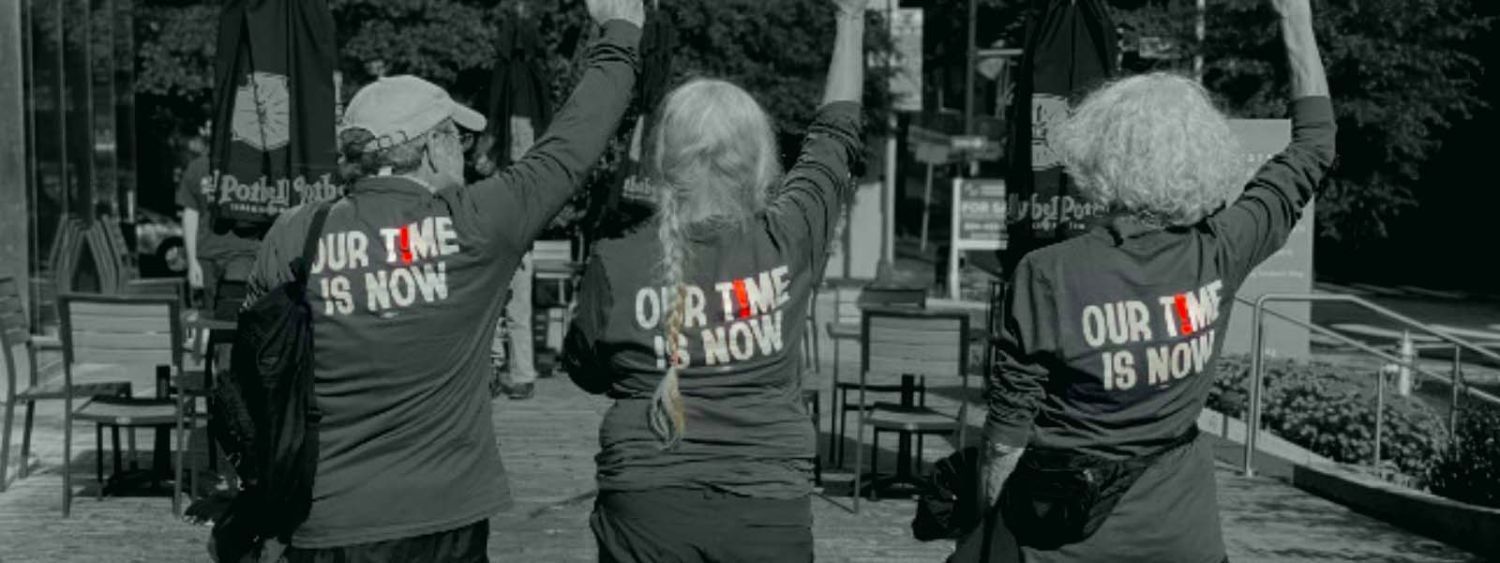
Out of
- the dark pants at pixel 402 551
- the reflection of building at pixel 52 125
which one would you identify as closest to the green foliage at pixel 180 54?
the reflection of building at pixel 52 125

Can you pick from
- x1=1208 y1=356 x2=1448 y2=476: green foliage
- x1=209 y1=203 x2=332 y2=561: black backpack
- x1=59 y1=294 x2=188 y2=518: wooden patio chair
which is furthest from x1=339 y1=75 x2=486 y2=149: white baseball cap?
x1=1208 y1=356 x2=1448 y2=476: green foliage

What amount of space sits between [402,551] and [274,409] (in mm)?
413

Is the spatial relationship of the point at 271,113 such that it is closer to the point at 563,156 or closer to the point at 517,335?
the point at 517,335

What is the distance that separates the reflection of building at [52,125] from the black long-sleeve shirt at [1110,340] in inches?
427

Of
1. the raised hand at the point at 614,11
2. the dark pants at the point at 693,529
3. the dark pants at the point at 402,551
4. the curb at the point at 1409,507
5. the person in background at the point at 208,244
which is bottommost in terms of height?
the curb at the point at 1409,507

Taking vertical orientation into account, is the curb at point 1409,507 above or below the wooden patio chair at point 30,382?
below

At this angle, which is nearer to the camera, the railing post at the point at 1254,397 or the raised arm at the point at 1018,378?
the raised arm at the point at 1018,378

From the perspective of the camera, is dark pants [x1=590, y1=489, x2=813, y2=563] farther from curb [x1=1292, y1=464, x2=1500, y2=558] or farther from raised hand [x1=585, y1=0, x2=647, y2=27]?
curb [x1=1292, y1=464, x2=1500, y2=558]

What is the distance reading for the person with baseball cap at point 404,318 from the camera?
3.90m

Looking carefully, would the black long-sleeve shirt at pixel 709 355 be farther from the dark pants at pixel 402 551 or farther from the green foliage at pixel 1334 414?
the green foliage at pixel 1334 414

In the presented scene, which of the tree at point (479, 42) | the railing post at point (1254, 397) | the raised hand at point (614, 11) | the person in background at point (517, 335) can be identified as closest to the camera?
the raised hand at point (614, 11)

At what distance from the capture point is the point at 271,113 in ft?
31.4

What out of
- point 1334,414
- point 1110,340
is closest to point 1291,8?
point 1110,340

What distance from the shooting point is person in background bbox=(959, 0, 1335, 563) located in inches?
140
